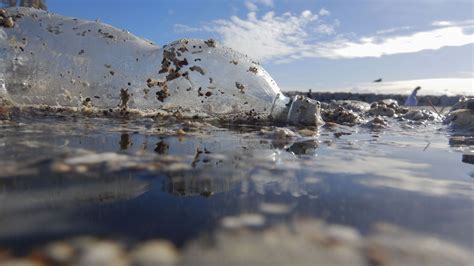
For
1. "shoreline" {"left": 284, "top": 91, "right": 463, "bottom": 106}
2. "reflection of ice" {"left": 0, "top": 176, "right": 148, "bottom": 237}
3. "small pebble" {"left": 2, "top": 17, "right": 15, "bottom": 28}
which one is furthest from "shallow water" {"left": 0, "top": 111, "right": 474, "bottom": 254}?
"shoreline" {"left": 284, "top": 91, "right": 463, "bottom": 106}

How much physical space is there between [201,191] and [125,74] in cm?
427

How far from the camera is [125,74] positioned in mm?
5277

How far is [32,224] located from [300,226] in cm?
71

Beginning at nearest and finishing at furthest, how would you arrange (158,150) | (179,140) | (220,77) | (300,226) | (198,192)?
(300,226) < (198,192) < (158,150) < (179,140) < (220,77)

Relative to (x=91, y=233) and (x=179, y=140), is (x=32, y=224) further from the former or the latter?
(x=179, y=140)

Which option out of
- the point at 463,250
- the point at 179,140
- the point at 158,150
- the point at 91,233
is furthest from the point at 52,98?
the point at 463,250

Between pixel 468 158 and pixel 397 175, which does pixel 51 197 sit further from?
pixel 468 158

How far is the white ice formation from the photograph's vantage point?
518 cm

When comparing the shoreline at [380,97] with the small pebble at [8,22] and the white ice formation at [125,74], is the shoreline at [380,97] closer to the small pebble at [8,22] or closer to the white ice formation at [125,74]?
the white ice formation at [125,74]

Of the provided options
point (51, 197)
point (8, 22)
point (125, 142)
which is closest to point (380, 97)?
point (8, 22)

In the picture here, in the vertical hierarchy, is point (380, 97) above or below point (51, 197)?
above

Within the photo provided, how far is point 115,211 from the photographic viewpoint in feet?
3.62

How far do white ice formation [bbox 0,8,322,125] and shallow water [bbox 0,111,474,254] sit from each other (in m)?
2.87

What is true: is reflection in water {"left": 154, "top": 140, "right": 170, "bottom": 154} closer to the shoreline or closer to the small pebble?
the small pebble
